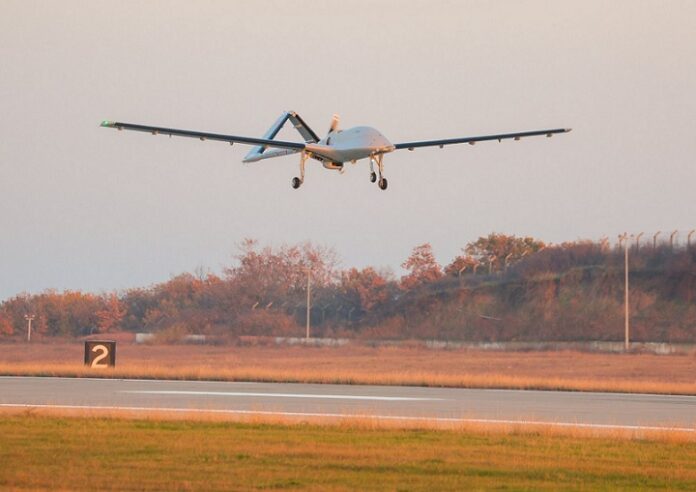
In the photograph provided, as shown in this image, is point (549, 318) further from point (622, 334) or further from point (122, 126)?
point (122, 126)

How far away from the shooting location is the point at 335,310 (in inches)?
5531

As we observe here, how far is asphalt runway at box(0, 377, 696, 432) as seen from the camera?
31812mm

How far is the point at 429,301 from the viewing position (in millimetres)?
134750

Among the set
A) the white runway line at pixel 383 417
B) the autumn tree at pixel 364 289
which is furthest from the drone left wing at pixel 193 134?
the autumn tree at pixel 364 289

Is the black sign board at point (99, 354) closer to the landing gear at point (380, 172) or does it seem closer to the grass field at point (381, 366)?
the grass field at point (381, 366)

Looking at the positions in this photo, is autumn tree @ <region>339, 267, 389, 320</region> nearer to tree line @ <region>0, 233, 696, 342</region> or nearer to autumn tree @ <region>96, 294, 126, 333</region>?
tree line @ <region>0, 233, 696, 342</region>

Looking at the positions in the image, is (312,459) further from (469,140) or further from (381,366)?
(381,366)

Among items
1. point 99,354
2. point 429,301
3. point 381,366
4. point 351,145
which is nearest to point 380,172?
point 351,145

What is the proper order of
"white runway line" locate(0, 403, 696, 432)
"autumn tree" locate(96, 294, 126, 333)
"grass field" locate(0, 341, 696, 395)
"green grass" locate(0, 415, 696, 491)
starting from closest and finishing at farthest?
"green grass" locate(0, 415, 696, 491)
"white runway line" locate(0, 403, 696, 432)
"grass field" locate(0, 341, 696, 395)
"autumn tree" locate(96, 294, 126, 333)

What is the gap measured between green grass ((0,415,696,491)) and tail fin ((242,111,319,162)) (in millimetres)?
11139

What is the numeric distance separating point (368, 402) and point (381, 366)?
40363 mm

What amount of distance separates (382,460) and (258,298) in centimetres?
12288

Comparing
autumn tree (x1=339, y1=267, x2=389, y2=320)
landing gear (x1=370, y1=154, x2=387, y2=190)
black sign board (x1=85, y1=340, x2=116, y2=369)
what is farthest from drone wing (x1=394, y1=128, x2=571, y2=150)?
autumn tree (x1=339, y1=267, x2=389, y2=320)

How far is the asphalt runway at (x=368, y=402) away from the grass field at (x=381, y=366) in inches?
159
